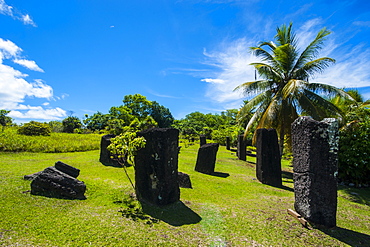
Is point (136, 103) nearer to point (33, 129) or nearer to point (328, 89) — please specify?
point (33, 129)

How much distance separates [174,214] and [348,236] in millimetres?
4258

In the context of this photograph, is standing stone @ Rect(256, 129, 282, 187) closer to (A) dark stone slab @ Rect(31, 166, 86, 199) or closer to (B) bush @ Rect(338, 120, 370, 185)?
(B) bush @ Rect(338, 120, 370, 185)

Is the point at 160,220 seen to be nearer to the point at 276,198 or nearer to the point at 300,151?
the point at 300,151

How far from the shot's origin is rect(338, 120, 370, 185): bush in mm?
11203

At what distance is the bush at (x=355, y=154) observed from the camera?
11.2m

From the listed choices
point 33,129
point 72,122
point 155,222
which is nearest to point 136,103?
point 72,122

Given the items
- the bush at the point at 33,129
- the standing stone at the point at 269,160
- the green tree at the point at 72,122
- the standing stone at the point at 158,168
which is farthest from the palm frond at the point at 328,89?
the green tree at the point at 72,122

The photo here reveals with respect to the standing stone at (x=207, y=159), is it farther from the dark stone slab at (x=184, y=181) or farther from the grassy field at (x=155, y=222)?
the grassy field at (x=155, y=222)

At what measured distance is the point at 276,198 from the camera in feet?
25.4

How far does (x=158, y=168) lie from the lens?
5938 mm

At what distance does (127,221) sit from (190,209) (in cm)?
190

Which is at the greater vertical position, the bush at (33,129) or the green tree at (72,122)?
the green tree at (72,122)

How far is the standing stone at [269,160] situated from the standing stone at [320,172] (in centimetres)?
450

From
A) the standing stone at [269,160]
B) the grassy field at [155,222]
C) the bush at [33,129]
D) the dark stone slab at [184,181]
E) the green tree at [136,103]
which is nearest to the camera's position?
the grassy field at [155,222]
